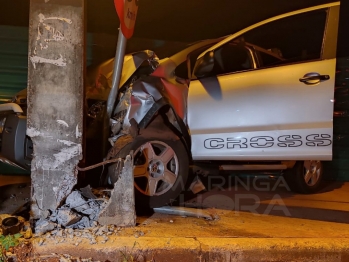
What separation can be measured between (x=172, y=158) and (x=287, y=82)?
4.89 ft

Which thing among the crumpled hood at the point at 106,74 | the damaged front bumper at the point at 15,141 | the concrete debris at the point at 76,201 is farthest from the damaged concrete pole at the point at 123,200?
the crumpled hood at the point at 106,74

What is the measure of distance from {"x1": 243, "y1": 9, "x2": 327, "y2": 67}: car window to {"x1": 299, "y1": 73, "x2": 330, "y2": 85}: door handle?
255 millimetres

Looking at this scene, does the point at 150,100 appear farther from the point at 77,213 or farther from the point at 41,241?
the point at 41,241

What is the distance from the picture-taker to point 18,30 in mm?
5695

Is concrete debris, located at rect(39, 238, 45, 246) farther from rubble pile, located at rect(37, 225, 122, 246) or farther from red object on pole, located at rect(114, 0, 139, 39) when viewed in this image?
red object on pole, located at rect(114, 0, 139, 39)

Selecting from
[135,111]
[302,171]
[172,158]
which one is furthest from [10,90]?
[302,171]

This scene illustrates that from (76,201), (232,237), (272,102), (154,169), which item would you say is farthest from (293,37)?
(76,201)

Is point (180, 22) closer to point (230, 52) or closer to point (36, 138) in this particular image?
point (230, 52)

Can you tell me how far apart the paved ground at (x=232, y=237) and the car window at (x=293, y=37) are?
1.78 metres

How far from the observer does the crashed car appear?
11.7ft

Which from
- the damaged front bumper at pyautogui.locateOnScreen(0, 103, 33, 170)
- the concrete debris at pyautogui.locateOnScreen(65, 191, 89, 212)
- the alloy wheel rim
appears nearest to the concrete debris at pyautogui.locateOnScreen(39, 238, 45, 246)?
Result: the concrete debris at pyautogui.locateOnScreen(65, 191, 89, 212)

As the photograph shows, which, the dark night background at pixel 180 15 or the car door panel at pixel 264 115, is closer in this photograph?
the car door panel at pixel 264 115

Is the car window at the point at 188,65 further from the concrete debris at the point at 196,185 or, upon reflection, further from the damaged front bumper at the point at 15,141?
the damaged front bumper at the point at 15,141

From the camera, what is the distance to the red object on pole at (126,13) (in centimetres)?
305
